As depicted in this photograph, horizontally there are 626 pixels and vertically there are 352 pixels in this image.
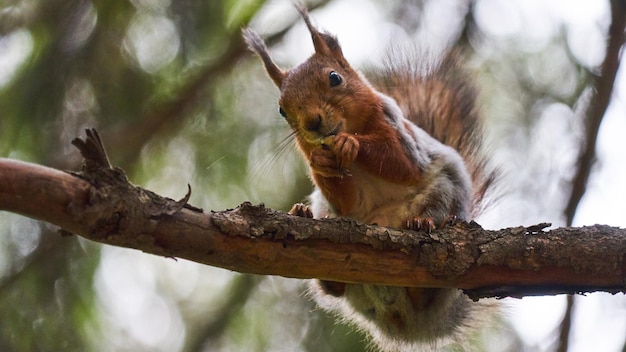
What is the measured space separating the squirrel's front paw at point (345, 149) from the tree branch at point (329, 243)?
13.5 inches

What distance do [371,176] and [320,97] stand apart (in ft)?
1.12

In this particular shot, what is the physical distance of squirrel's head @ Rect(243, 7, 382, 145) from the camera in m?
2.64

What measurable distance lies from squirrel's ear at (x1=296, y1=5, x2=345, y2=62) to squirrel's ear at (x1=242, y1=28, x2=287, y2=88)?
0.18m

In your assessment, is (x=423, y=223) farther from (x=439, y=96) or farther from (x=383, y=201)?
(x=439, y=96)

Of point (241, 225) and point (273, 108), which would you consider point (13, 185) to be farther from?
point (273, 108)

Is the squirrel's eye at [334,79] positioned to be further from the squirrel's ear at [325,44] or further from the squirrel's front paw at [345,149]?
the squirrel's front paw at [345,149]

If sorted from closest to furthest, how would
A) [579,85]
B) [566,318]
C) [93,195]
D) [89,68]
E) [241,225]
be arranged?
[93,195], [241,225], [566,318], [89,68], [579,85]

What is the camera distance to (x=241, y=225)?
6.48ft

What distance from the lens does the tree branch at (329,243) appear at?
1669 mm

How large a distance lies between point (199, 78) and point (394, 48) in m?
0.96

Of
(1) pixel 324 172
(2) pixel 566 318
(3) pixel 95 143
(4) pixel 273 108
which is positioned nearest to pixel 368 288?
(1) pixel 324 172

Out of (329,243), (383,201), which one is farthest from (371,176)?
(329,243)

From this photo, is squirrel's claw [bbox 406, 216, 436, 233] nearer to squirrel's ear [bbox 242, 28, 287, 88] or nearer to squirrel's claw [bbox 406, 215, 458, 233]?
squirrel's claw [bbox 406, 215, 458, 233]

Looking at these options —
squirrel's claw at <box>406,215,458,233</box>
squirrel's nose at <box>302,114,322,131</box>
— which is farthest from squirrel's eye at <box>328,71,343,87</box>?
squirrel's claw at <box>406,215,458,233</box>
